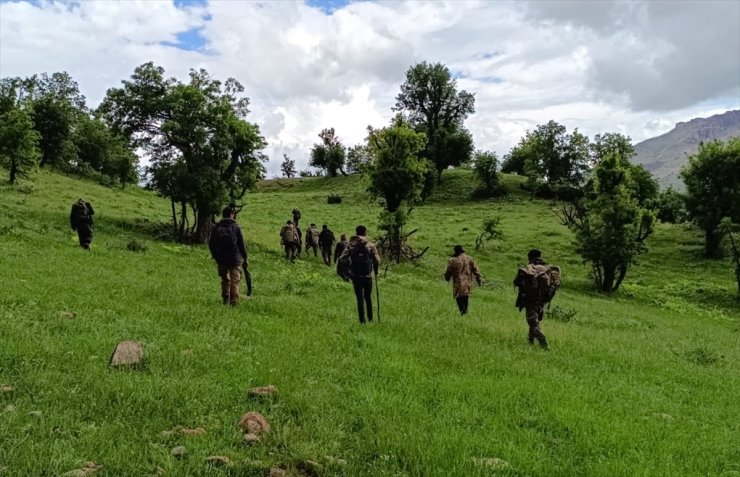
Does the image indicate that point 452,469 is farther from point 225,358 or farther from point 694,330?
point 694,330

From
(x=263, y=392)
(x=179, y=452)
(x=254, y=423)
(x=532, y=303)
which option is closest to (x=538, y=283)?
(x=532, y=303)

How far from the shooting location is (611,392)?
33.2 feet

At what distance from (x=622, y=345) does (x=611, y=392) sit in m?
7.13

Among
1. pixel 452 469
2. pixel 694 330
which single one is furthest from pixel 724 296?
pixel 452 469

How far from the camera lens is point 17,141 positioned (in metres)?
42.2

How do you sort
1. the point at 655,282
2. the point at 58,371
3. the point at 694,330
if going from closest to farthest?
the point at 58,371 → the point at 694,330 → the point at 655,282

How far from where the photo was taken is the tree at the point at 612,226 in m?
37.6

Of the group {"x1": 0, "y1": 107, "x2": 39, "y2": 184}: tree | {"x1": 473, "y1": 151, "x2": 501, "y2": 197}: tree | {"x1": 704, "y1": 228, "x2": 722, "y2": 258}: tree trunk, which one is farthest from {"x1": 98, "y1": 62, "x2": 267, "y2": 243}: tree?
{"x1": 473, "y1": 151, "x2": 501, "y2": 197}: tree

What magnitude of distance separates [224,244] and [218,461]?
930 centimetres

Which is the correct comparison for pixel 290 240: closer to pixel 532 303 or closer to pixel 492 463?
pixel 532 303

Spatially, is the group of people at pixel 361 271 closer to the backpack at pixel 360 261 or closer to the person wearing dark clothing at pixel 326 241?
the backpack at pixel 360 261

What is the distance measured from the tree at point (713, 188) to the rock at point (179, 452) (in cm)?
5313

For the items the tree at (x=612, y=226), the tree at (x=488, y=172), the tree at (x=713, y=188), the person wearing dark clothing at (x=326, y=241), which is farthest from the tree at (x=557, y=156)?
the person wearing dark clothing at (x=326, y=241)

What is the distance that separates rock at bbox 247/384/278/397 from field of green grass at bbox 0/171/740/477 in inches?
5.2
